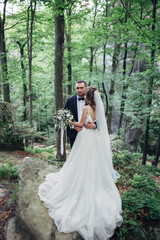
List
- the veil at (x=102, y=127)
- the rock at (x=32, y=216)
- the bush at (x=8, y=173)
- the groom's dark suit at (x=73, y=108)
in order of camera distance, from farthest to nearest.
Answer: the bush at (x=8, y=173) < the groom's dark suit at (x=73, y=108) < the veil at (x=102, y=127) < the rock at (x=32, y=216)

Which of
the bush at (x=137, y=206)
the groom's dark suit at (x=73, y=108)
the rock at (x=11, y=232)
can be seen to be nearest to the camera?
the rock at (x=11, y=232)

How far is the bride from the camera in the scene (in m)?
2.50

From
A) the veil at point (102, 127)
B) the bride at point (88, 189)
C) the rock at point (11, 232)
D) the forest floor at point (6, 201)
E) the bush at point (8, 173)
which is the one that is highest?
the veil at point (102, 127)

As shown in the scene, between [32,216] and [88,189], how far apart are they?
3.66 feet

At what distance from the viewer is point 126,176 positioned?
4.52 m

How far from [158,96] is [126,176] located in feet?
11.3

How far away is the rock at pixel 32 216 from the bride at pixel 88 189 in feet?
0.33

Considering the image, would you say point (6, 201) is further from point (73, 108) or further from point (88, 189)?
point (73, 108)

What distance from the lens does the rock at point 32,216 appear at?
7.87ft

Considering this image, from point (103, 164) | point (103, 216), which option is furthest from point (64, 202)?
point (103, 164)

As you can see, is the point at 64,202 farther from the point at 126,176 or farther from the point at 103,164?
the point at 126,176

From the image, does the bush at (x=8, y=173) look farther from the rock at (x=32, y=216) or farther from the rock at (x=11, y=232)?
the rock at (x=11, y=232)

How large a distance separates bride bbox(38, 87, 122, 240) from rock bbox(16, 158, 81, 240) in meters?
0.10

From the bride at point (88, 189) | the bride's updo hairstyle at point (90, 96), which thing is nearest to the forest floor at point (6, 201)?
the bride at point (88, 189)
